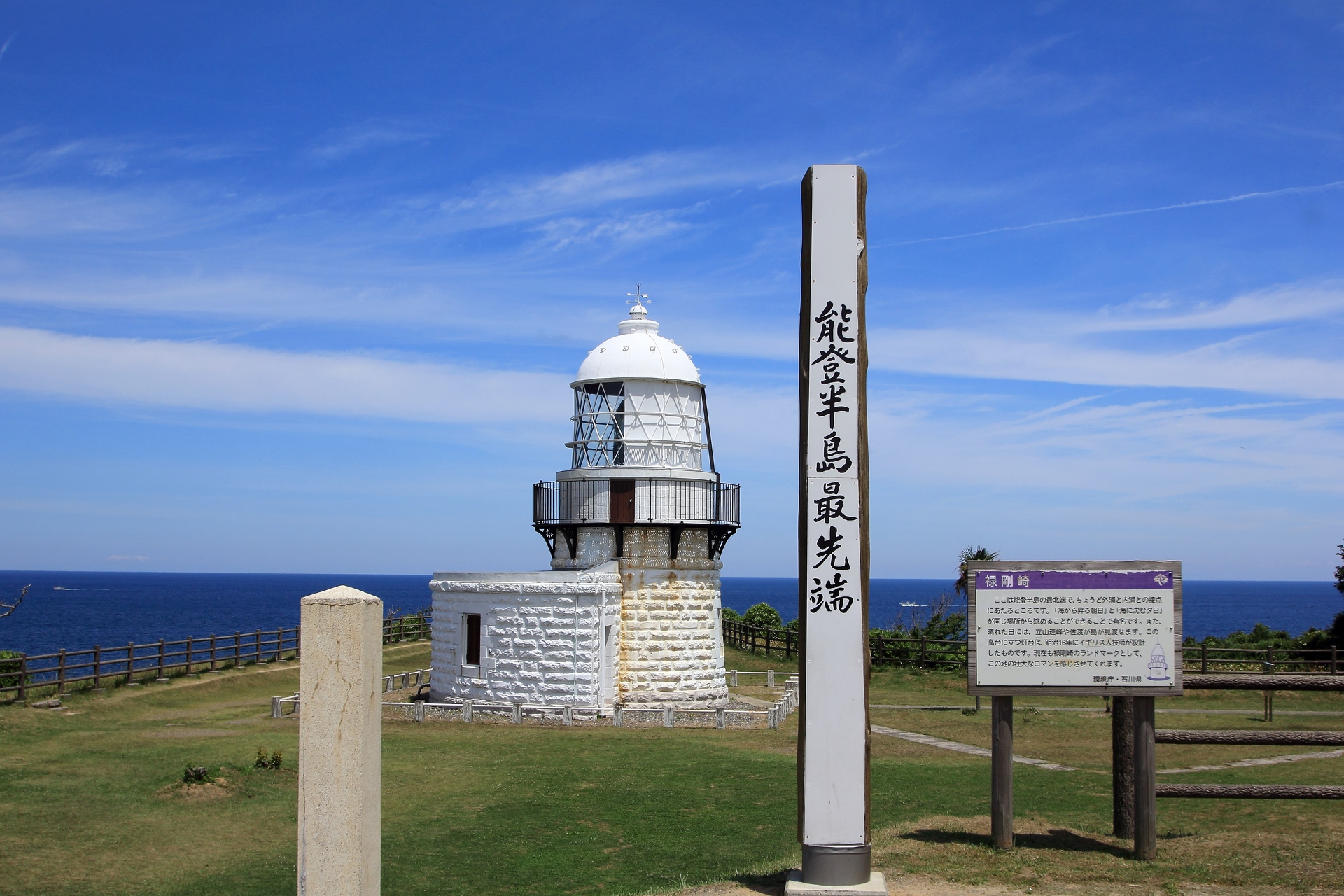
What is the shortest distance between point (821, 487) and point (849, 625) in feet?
3.44

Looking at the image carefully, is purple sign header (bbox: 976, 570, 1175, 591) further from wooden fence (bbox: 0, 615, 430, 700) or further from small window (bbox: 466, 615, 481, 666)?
wooden fence (bbox: 0, 615, 430, 700)

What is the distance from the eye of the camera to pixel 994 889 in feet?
25.1

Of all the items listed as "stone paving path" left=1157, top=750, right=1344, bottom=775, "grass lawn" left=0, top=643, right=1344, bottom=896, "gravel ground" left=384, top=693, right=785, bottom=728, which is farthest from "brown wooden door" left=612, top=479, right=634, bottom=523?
"stone paving path" left=1157, top=750, right=1344, bottom=775

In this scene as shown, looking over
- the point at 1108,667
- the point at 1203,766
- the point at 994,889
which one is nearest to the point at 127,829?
the point at 994,889

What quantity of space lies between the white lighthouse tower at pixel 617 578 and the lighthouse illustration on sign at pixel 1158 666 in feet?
46.2

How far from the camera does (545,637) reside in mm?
21859

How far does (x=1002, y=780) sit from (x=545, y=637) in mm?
14207

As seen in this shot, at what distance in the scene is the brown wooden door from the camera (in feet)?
74.6

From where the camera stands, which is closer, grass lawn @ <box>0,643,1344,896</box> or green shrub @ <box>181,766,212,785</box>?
grass lawn @ <box>0,643,1344,896</box>

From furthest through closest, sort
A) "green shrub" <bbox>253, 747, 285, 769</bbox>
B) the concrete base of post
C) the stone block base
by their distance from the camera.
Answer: "green shrub" <bbox>253, 747, 285, 769</bbox> < the concrete base of post < the stone block base

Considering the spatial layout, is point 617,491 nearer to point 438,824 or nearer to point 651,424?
point 651,424

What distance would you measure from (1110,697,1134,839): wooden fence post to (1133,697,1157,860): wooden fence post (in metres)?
0.15

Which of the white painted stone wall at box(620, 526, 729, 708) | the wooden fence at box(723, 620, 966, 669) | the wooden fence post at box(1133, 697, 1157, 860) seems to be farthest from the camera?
the wooden fence at box(723, 620, 966, 669)

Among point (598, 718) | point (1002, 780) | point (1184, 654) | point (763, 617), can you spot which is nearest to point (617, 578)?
point (598, 718)
